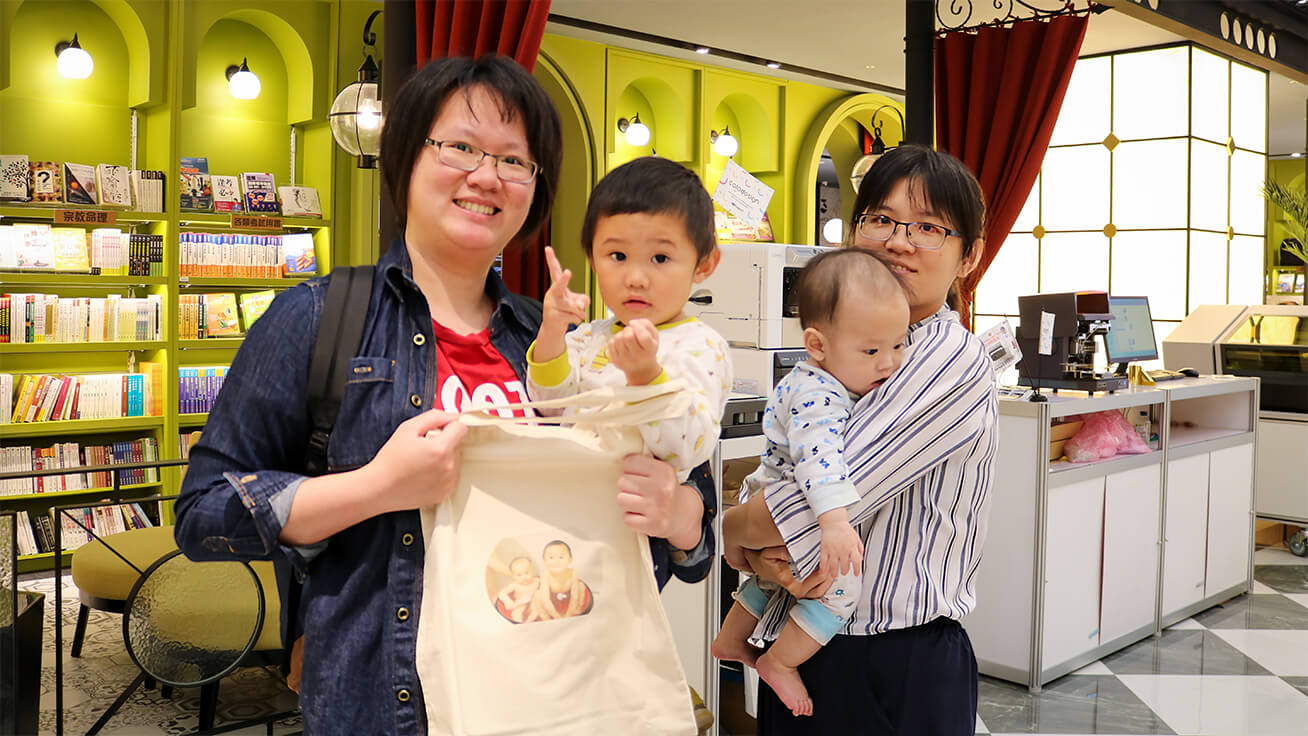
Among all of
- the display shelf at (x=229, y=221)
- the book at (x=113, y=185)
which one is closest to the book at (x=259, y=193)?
the display shelf at (x=229, y=221)

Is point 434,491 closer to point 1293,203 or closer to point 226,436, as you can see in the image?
point 226,436

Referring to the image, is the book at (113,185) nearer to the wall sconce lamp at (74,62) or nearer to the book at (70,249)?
the book at (70,249)

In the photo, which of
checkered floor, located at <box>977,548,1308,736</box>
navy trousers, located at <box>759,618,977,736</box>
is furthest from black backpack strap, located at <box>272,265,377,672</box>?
checkered floor, located at <box>977,548,1308,736</box>

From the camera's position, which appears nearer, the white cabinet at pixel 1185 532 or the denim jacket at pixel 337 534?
the denim jacket at pixel 337 534

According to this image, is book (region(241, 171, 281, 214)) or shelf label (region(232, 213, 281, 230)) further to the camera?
book (region(241, 171, 281, 214))

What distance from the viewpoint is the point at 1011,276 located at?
873 centimetres

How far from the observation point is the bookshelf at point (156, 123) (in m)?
6.17

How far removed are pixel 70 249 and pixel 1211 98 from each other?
8.30 meters

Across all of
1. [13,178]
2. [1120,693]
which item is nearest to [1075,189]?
[1120,693]

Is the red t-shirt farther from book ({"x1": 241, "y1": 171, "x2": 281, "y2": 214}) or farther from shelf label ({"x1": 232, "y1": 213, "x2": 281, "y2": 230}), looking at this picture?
book ({"x1": 241, "y1": 171, "x2": 281, "y2": 214})

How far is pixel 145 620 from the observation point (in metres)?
3.50

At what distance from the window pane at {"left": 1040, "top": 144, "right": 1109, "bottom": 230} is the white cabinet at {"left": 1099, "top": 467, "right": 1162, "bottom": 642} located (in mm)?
4209

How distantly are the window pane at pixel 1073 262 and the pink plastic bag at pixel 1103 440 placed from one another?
400 cm

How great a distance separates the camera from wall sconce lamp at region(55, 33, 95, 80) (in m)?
6.03
